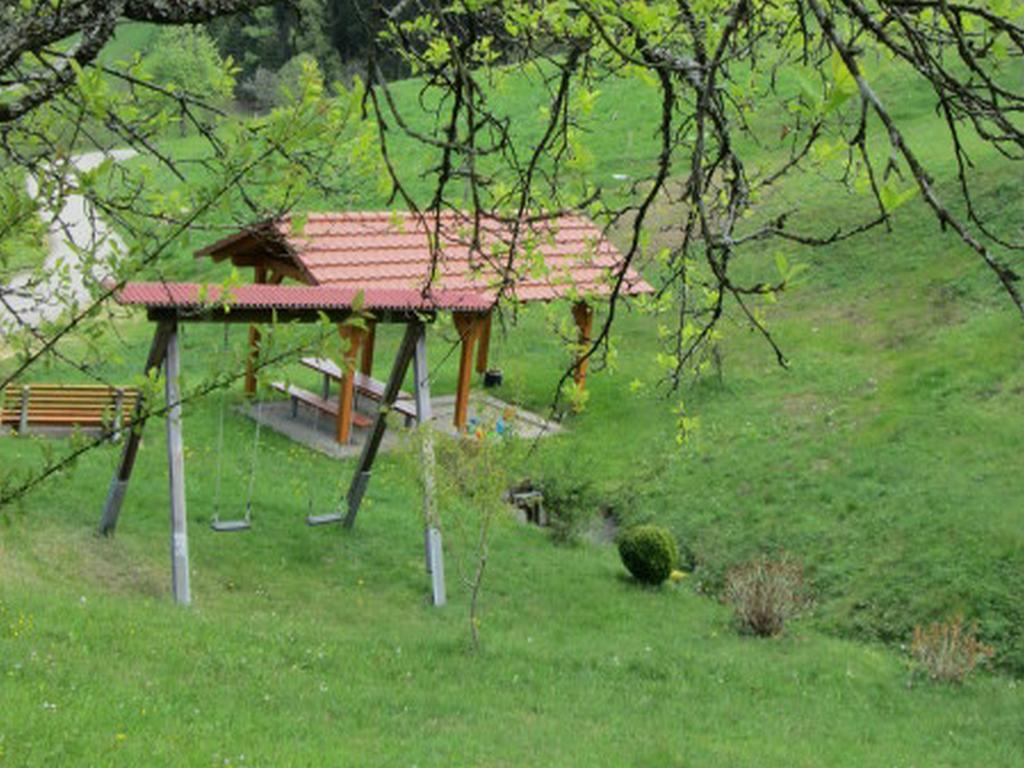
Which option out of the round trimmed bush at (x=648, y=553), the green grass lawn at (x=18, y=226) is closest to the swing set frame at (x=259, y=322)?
the round trimmed bush at (x=648, y=553)

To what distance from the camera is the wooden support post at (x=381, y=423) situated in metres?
14.3

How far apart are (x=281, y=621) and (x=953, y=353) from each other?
44.3ft

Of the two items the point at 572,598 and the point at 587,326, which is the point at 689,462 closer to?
the point at 587,326

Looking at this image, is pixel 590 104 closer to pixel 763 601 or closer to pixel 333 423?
pixel 763 601

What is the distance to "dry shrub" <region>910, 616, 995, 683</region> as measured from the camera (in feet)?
42.5

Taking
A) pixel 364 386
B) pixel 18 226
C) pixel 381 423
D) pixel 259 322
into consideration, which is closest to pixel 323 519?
pixel 381 423

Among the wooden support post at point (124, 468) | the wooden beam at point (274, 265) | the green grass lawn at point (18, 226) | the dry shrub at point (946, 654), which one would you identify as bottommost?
the dry shrub at point (946, 654)

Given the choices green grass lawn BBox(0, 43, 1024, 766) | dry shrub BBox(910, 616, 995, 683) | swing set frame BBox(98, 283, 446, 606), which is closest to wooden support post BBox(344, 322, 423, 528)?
swing set frame BBox(98, 283, 446, 606)

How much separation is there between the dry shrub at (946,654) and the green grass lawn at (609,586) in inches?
8.0

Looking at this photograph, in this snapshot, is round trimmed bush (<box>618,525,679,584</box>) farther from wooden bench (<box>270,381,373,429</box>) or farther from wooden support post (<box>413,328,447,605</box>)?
wooden bench (<box>270,381,373,429</box>)

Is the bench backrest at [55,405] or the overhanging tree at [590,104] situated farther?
the bench backrest at [55,405]

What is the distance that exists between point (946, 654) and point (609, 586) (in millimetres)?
4044

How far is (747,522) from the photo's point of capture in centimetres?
1808

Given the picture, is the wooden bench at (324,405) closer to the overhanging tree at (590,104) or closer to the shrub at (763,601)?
the shrub at (763,601)
